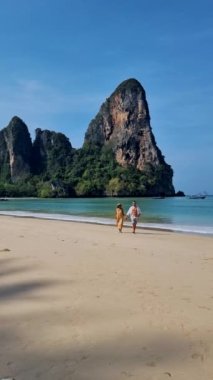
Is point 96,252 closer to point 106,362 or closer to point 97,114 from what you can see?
point 106,362

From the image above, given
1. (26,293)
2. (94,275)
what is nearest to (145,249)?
(94,275)

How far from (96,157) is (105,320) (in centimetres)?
16187

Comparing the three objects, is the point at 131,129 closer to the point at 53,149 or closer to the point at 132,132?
the point at 132,132

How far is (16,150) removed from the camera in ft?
548

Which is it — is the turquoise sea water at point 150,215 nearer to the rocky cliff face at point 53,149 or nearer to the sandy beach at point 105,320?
the sandy beach at point 105,320

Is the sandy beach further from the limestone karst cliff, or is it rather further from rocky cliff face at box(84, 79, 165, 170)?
rocky cliff face at box(84, 79, 165, 170)

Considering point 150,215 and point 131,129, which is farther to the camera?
point 131,129

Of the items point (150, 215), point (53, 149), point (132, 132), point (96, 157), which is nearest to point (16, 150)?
point (53, 149)

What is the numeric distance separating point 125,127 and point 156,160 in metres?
19.2

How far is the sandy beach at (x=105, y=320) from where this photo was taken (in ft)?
10.9

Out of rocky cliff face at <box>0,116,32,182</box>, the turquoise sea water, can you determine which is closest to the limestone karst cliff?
rocky cliff face at <box>0,116,32,182</box>

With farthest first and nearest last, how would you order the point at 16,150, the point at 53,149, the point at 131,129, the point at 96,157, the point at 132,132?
the point at 16,150 → the point at 53,149 → the point at 96,157 → the point at 131,129 → the point at 132,132

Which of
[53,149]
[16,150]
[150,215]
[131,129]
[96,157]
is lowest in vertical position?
[150,215]

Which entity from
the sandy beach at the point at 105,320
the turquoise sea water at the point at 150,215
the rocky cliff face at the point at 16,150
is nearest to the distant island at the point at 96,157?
the rocky cliff face at the point at 16,150
